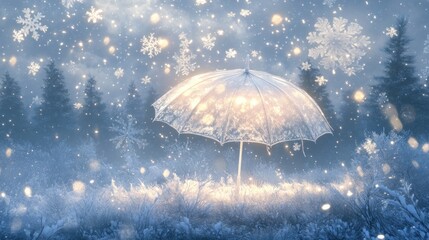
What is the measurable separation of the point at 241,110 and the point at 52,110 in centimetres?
2759

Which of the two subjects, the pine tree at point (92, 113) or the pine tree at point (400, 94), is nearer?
the pine tree at point (400, 94)

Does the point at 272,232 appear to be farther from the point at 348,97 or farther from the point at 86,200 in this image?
the point at 348,97

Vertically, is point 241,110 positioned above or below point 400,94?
below

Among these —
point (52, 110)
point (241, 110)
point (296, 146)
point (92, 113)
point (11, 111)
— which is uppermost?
point (92, 113)

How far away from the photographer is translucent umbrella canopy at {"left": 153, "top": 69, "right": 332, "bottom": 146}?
5.43 metres

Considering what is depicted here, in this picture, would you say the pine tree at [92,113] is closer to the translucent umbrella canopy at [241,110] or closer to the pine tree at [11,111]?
the pine tree at [11,111]

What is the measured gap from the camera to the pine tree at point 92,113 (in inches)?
1187

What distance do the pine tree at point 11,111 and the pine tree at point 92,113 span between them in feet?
15.2

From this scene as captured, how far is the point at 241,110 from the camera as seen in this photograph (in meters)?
5.46

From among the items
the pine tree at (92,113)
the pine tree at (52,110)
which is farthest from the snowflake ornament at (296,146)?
the pine tree at (52,110)

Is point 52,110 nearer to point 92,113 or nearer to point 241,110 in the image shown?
point 92,113

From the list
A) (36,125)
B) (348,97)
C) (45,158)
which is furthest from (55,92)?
(348,97)

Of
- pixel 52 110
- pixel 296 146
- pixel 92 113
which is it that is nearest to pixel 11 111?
pixel 52 110

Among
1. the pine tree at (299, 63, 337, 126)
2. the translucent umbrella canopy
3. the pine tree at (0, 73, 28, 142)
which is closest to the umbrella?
the translucent umbrella canopy
